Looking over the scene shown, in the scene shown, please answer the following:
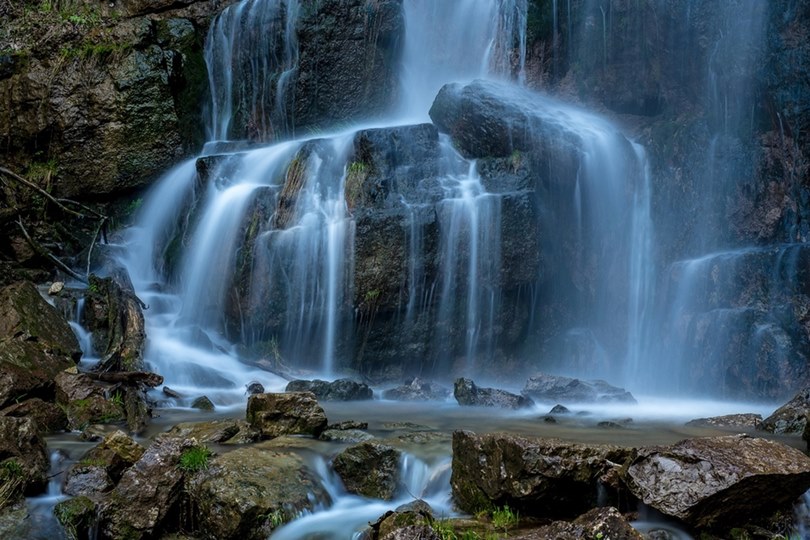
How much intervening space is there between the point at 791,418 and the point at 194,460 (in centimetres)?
717

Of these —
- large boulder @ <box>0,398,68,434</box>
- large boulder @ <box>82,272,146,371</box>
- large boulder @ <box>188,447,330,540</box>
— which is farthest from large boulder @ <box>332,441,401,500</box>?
large boulder @ <box>82,272,146,371</box>

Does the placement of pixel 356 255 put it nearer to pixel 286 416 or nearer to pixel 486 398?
pixel 486 398

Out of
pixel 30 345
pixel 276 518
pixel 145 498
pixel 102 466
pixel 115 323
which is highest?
pixel 115 323

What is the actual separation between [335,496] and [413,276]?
27.3 ft

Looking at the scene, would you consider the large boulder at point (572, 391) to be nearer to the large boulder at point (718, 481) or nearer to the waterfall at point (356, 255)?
the waterfall at point (356, 255)

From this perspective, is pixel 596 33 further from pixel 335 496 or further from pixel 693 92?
pixel 335 496

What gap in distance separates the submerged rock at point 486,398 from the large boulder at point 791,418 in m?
3.73

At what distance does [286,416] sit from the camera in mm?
7859

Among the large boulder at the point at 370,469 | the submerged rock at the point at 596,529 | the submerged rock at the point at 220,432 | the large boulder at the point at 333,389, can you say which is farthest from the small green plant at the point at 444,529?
the large boulder at the point at 333,389

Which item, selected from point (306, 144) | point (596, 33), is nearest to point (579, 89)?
point (596, 33)

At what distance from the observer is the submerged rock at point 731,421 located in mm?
9570

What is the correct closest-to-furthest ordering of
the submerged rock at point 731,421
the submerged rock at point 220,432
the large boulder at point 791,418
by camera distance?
1. the submerged rock at point 220,432
2. the large boulder at point 791,418
3. the submerged rock at point 731,421

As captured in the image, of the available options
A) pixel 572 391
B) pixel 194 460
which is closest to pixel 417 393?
pixel 572 391

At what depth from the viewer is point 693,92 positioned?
679 inches
